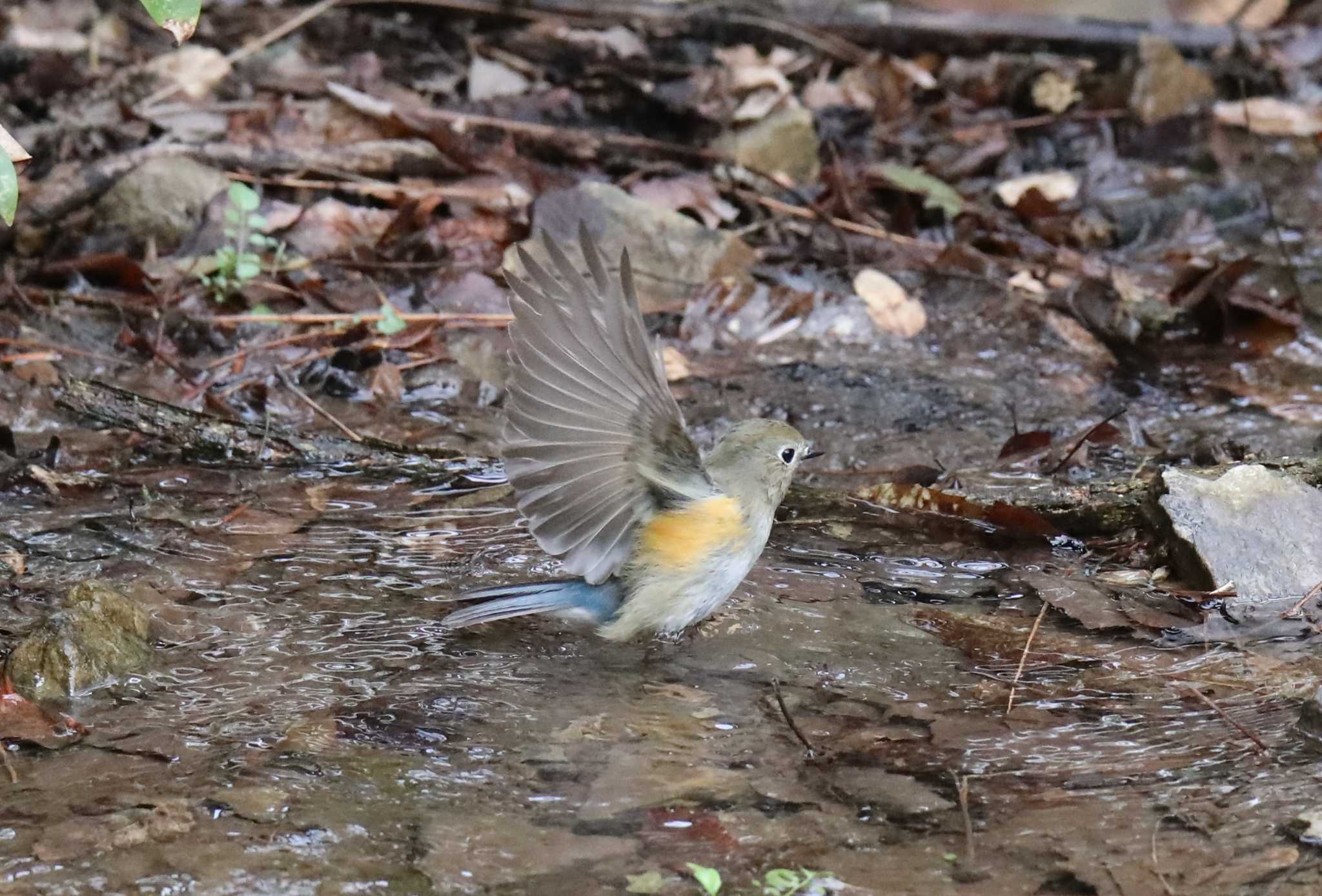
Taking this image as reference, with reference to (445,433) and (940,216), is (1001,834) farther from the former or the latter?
(940,216)

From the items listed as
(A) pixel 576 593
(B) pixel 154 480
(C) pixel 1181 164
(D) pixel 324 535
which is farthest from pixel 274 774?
(C) pixel 1181 164

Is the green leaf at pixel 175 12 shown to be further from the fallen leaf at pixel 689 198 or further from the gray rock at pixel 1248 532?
the fallen leaf at pixel 689 198

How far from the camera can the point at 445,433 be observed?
4738 millimetres

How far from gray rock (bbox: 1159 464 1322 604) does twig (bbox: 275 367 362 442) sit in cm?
249

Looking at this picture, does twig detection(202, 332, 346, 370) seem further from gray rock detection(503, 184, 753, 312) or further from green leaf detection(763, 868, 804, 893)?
green leaf detection(763, 868, 804, 893)

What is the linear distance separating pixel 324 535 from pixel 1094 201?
5089 mm

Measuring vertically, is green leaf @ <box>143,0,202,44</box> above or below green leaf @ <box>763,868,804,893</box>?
above

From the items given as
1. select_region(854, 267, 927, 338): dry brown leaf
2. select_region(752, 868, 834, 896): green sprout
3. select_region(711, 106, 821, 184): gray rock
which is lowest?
select_region(752, 868, 834, 896): green sprout

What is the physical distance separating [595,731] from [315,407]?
2.04 meters

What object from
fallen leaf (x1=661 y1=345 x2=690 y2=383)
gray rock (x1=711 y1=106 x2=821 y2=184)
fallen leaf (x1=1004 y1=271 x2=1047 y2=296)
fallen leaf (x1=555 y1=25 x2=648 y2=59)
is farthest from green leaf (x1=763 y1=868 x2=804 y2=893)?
fallen leaf (x1=555 y1=25 x2=648 y2=59)

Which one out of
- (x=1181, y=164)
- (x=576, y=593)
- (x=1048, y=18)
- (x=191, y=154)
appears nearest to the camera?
(x=576, y=593)

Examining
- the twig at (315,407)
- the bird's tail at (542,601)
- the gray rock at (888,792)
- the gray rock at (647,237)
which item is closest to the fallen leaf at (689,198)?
the gray rock at (647,237)

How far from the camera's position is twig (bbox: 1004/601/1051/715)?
3.02 m

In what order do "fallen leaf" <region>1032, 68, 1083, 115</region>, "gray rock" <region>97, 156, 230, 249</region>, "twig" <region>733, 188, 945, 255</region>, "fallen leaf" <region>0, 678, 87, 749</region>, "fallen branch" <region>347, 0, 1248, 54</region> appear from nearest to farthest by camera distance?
"fallen leaf" <region>0, 678, 87, 749</region>
"gray rock" <region>97, 156, 230, 249</region>
"twig" <region>733, 188, 945, 255</region>
"fallen branch" <region>347, 0, 1248, 54</region>
"fallen leaf" <region>1032, 68, 1083, 115</region>
